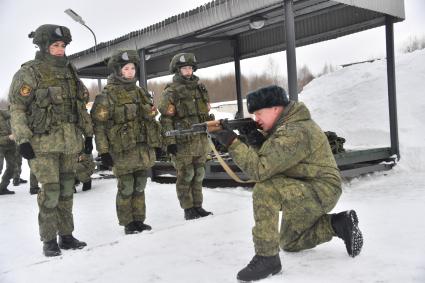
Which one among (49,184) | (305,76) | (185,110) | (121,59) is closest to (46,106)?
(49,184)

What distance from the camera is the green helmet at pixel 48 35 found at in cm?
382

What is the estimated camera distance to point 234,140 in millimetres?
2758

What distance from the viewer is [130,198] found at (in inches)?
174

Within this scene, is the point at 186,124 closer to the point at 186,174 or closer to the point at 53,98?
the point at 186,174

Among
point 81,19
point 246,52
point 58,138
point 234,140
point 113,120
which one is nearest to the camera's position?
point 234,140

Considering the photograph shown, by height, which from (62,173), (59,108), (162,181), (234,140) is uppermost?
(59,108)

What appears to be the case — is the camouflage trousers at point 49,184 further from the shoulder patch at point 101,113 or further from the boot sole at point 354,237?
the boot sole at point 354,237

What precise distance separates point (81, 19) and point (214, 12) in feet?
28.1

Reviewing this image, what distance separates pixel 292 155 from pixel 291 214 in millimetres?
470

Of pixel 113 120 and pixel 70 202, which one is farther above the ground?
pixel 113 120

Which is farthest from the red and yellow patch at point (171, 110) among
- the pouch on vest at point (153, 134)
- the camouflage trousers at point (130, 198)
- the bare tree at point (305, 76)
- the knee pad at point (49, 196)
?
the bare tree at point (305, 76)

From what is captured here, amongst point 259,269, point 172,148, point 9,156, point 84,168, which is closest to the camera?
point 259,269

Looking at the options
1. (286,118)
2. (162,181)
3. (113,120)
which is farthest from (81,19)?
(286,118)

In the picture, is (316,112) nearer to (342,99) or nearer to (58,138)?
(342,99)
